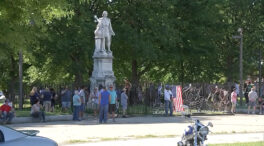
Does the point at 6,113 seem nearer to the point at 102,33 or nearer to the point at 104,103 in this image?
the point at 104,103

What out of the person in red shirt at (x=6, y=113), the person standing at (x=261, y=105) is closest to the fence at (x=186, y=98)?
the person standing at (x=261, y=105)

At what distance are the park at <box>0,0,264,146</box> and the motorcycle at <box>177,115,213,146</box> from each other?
0.03m

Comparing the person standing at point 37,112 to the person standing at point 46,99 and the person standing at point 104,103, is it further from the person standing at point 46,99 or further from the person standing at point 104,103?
the person standing at point 46,99

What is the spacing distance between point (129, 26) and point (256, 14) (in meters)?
15.3

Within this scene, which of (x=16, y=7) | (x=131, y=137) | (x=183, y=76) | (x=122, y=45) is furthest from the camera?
(x=183, y=76)

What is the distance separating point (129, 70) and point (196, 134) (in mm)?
38094

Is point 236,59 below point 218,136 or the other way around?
the other way around

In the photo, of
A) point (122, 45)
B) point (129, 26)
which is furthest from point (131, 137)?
point (122, 45)

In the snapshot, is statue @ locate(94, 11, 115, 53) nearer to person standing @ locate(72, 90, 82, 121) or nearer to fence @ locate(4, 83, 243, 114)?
fence @ locate(4, 83, 243, 114)

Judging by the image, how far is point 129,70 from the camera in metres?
50.2

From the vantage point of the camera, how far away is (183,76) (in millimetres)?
46125

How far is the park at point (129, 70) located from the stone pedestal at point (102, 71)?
0.06 metres

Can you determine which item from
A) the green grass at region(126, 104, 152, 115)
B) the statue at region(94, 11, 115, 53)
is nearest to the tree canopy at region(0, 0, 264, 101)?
the statue at region(94, 11, 115, 53)

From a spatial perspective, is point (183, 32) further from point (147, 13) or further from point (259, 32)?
point (259, 32)
